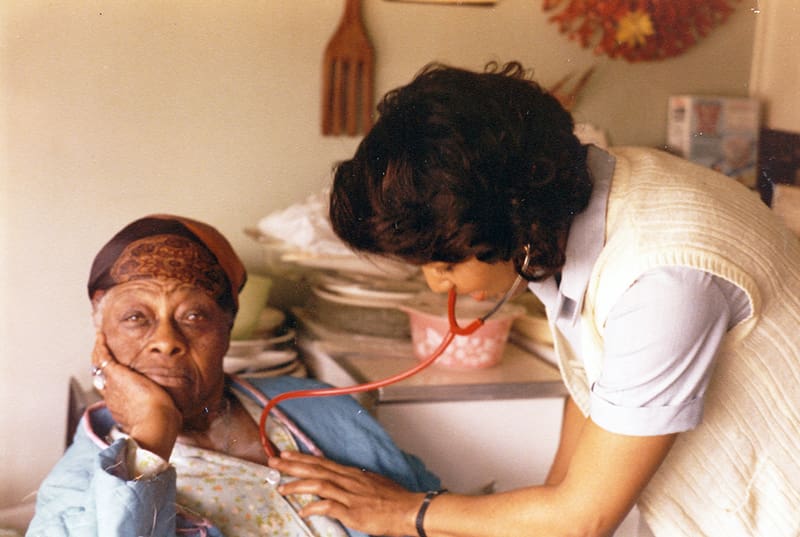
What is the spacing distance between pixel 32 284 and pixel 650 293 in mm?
1743

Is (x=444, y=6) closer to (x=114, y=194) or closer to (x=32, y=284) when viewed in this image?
(x=114, y=194)

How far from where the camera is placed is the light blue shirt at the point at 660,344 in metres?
1.13

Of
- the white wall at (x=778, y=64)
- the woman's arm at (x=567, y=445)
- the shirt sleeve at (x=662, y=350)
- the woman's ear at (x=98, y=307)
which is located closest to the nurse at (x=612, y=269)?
the shirt sleeve at (x=662, y=350)

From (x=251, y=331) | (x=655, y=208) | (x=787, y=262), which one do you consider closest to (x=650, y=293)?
(x=655, y=208)

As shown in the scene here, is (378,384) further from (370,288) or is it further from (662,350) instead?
(370,288)

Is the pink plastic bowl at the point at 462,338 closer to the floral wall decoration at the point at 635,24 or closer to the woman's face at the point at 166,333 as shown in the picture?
the woman's face at the point at 166,333

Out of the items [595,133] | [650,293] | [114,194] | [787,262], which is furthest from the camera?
[595,133]

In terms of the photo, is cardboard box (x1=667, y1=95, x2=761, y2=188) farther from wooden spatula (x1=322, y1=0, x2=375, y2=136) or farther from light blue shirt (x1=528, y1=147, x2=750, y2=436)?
light blue shirt (x1=528, y1=147, x2=750, y2=436)

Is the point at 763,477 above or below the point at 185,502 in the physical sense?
above

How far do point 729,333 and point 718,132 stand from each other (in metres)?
1.76

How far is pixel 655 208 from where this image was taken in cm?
121

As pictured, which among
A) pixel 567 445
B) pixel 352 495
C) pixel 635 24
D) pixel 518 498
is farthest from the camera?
pixel 635 24

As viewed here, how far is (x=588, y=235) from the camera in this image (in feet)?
Result: 4.17

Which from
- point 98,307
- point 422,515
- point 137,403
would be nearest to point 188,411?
point 137,403
